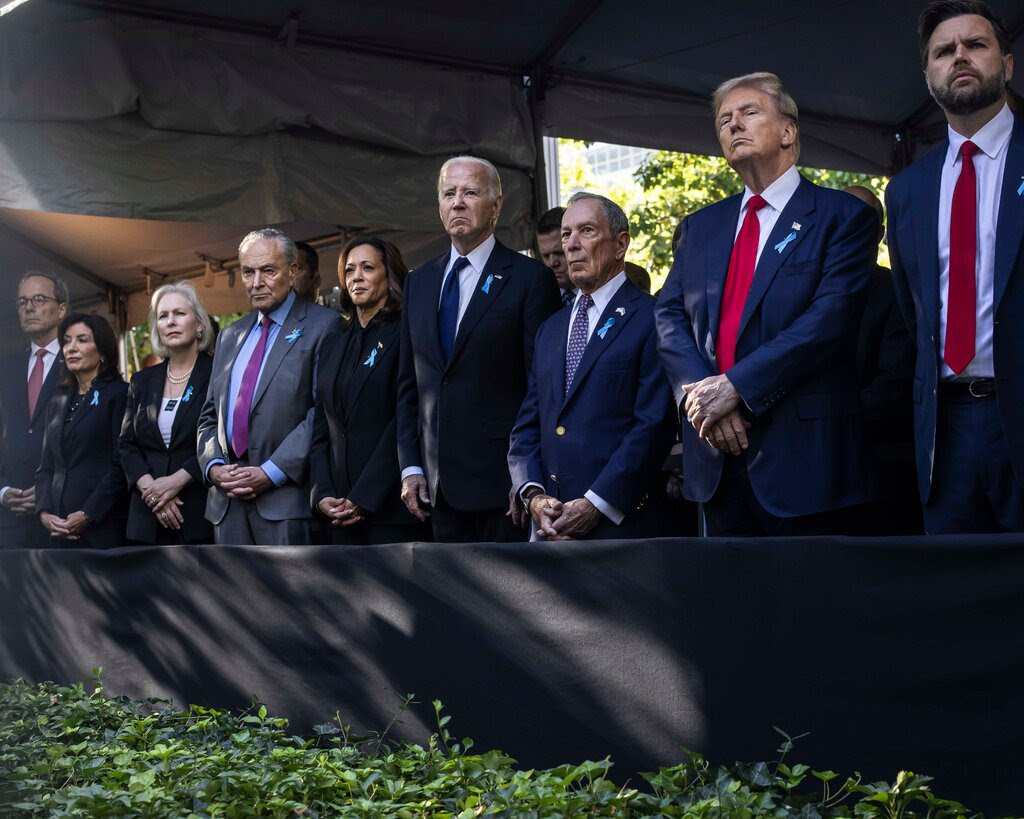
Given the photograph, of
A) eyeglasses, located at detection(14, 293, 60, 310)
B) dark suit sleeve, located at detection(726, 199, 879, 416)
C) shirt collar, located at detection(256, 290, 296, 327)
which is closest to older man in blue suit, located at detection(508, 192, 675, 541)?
dark suit sleeve, located at detection(726, 199, 879, 416)

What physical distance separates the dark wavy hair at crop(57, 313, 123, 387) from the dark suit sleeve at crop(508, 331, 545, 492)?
2.84 meters

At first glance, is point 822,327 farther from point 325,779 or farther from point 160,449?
point 160,449

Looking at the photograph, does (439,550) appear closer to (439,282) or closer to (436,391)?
(436,391)

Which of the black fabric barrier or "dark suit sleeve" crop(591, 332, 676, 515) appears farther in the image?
"dark suit sleeve" crop(591, 332, 676, 515)

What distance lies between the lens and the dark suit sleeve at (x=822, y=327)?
3643 mm

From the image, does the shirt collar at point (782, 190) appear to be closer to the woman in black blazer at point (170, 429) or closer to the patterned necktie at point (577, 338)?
the patterned necktie at point (577, 338)

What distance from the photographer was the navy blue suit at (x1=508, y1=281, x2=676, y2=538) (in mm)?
4203

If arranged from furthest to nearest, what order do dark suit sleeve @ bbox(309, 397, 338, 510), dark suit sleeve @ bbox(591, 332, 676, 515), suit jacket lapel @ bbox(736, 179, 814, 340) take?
dark suit sleeve @ bbox(309, 397, 338, 510) → dark suit sleeve @ bbox(591, 332, 676, 515) → suit jacket lapel @ bbox(736, 179, 814, 340)

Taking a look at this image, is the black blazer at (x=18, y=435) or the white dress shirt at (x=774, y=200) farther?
the black blazer at (x=18, y=435)

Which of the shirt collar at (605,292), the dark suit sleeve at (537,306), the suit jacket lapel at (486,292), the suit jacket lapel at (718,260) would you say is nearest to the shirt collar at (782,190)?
the suit jacket lapel at (718,260)

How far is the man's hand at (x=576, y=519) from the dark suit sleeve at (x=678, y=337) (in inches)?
18.1

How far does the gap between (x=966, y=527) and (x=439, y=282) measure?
7.39 feet

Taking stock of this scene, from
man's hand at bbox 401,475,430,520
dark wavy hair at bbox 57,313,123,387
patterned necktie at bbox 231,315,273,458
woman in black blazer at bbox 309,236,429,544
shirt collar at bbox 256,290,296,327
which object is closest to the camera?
man's hand at bbox 401,475,430,520

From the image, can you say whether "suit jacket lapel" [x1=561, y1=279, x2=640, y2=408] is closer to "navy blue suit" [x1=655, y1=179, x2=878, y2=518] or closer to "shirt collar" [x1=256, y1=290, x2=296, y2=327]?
"navy blue suit" [x1=655, y1=179, x2=878, y2=518]
